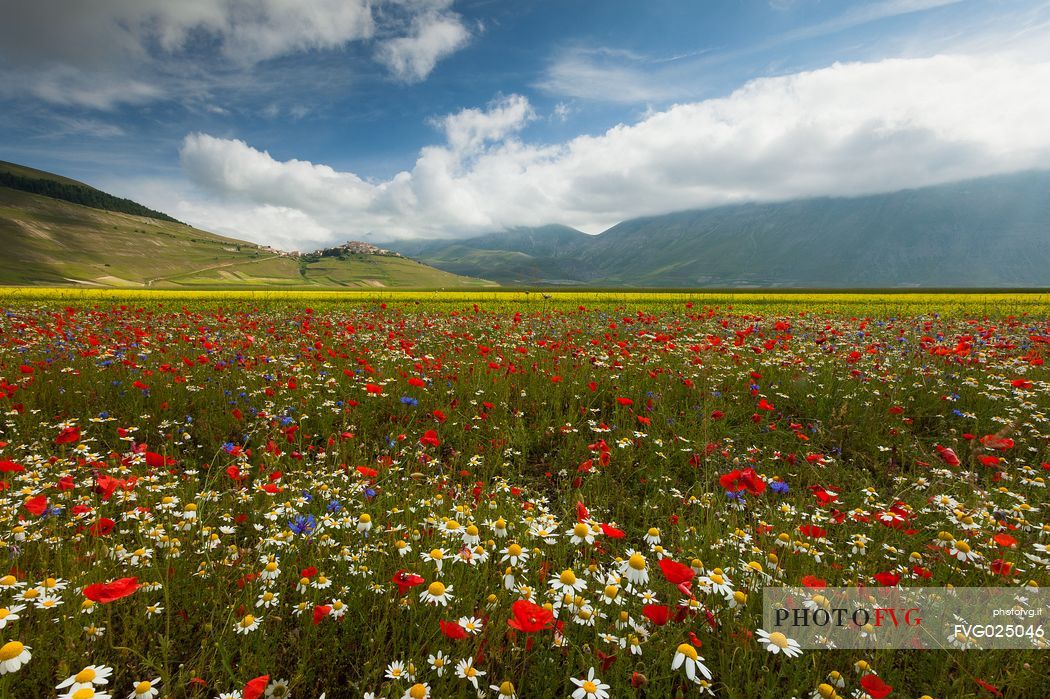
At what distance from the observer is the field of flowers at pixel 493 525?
197cm

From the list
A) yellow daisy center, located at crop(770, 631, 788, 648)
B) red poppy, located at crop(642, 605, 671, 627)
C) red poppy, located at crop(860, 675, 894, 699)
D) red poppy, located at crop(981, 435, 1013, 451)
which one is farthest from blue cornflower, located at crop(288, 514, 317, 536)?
red poppy, located at crop(981, 435, 1013, 451)

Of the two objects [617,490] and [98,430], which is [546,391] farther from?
[98,430]

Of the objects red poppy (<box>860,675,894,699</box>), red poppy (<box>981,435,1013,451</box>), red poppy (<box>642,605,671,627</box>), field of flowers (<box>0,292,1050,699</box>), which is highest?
red poppy (<box>981,435,1013,451</box>)

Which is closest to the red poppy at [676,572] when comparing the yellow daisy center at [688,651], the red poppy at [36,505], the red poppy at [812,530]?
the yellow daisy center at [688,651]

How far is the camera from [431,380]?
655 cm

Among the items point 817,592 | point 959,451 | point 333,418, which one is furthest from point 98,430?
point 959,451

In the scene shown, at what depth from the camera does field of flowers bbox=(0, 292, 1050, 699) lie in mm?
1970

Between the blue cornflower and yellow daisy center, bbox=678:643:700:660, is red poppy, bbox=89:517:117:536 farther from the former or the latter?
→ yellow daisy center, bbox=678:643:700:660

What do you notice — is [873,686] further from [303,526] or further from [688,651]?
[303,526]

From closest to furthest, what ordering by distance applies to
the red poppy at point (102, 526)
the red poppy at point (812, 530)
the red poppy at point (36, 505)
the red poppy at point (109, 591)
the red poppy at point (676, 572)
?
1. the red poppy at point (109, 591)
2. the red poppy at point (676, 572)
3. the red poppy at point (36, 505)
4. the red poppy at point (102, 526)
5. the red poppy at point (812, 530)

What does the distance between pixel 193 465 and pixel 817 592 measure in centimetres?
521

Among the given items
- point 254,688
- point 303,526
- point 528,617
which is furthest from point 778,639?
point 303,526

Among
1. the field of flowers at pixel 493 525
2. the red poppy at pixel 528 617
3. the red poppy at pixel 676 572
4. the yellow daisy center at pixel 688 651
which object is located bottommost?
the field of flowers at pixel 493 525

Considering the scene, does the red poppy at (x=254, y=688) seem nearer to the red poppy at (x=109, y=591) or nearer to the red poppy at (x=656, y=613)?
the red poppy at (x=109, y=591)
